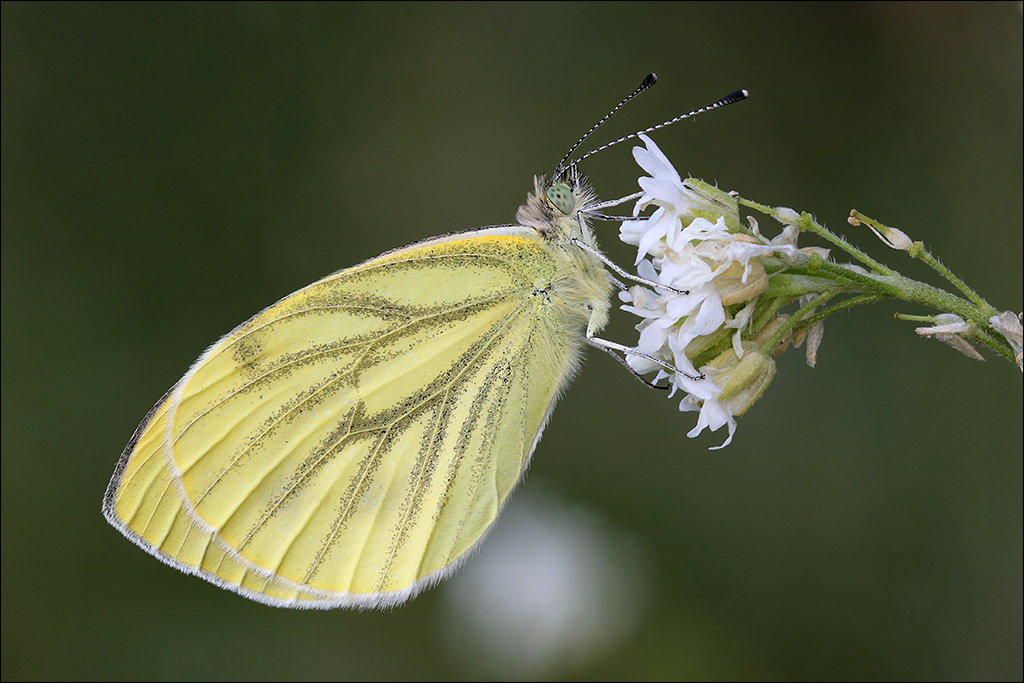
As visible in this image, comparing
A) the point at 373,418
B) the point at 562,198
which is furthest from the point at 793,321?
the point at 373,418

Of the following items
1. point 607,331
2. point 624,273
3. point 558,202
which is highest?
point 558,202

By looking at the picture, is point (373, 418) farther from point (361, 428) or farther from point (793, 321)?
point (793, 321)

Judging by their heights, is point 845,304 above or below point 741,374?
above

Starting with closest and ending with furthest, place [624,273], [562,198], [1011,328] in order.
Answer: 1. [1011,328]
2. [624,273]
3. [562,198]

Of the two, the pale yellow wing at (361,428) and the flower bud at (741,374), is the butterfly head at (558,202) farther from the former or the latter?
the flower bud at (741,374)

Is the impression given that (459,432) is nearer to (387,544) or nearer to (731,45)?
(387,544)

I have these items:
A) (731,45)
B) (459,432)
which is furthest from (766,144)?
(459,432)

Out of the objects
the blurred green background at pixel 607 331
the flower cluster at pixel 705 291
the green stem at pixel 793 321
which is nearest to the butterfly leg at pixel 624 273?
the flower cluster at pixel 705 291
